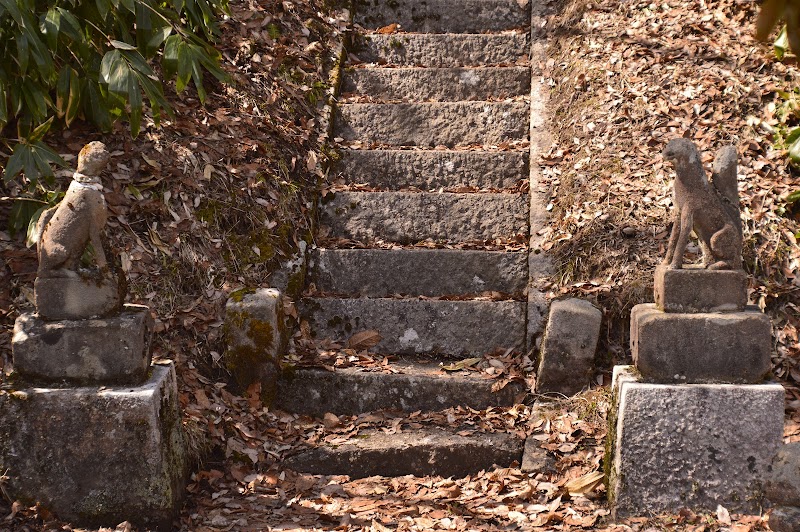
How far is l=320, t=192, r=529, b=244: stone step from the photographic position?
5.97 metres

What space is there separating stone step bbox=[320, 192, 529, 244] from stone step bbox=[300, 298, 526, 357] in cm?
69

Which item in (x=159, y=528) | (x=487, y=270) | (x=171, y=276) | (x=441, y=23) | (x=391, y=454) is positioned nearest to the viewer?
(x=159, y=528)

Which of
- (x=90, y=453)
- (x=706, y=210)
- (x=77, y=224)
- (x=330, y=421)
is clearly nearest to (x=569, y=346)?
(x=706, y=210)

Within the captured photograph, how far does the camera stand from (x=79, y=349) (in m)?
3.78

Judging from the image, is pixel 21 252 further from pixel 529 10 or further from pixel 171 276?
pixel 529 10

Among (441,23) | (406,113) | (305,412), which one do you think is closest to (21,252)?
(305,412)

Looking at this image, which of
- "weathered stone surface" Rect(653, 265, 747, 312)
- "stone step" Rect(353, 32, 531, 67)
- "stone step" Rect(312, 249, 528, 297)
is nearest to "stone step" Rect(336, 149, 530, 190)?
"stone step" Rect(312, 249, 528, 297)

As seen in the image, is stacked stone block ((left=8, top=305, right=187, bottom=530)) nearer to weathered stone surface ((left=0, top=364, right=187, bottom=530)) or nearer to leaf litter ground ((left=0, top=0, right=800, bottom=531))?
weathered stone surface ((left=0, top=364, right=187, bottom=530))

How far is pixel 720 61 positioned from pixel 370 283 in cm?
309

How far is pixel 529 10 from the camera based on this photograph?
25.9 ft

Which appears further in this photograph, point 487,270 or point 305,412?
point 487,270

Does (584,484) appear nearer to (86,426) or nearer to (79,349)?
(86,426)

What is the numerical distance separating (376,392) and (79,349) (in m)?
1.78

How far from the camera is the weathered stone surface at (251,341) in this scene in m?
4.85
